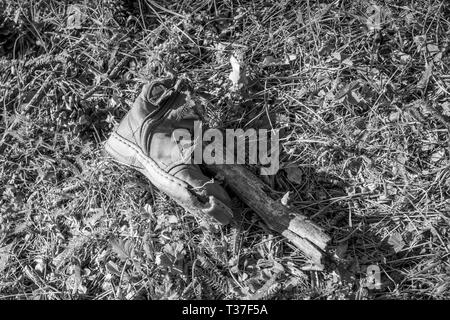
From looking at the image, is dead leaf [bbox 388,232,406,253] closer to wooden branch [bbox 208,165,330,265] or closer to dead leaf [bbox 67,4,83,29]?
wooden branch [bbox 208,165,330,265]

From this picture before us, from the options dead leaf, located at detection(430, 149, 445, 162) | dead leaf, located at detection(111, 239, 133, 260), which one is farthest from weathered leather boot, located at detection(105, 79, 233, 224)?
dead leaf, located at detection(430, 149, 445, 162)

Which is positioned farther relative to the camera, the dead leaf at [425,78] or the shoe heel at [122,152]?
the dead leaf at [425,78]

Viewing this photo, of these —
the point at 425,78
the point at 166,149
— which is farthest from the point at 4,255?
the point at 425,78

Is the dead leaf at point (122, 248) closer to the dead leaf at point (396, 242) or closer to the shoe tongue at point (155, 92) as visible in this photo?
the shoe tongue at point (155, 92)

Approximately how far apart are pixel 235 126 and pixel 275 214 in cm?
63

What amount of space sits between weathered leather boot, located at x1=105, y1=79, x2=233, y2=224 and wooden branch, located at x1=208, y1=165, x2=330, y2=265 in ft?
0.33

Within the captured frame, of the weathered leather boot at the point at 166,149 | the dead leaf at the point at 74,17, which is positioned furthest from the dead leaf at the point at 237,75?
the dead leaf at the point at 74,17

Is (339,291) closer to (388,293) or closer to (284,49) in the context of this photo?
(388,293)

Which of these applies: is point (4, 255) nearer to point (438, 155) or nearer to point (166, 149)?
point (166, 149)

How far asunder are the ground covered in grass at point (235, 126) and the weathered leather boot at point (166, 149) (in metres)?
Answer: 0.19

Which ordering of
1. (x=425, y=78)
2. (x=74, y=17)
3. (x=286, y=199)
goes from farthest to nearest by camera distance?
(x=74, y=17) < (x=425, y=78) < (x=286, y=199)

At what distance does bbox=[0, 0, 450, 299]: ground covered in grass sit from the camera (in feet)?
8.32

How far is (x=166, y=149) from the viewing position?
8.39 ft

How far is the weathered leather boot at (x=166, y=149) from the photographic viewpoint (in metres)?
2.45
